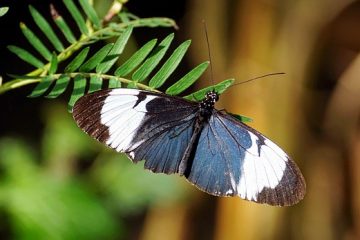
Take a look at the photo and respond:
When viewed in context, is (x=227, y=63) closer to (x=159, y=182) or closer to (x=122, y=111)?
(x=159, y=182)

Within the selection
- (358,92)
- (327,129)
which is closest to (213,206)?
(327,129)

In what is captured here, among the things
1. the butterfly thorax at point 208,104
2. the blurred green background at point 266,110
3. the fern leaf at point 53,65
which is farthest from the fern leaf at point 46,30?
the blurred green background at point 266,110

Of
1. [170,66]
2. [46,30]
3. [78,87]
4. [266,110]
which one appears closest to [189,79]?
[170,66]

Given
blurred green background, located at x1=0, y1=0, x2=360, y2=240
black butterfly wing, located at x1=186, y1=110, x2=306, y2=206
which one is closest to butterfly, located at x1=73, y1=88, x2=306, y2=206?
black butterfly wing, located at x1=186, y1=110, x2=306, y2=206

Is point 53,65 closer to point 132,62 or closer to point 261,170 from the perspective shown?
point 132,62

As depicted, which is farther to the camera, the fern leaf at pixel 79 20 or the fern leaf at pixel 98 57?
the fern leaf at pixel 79 20

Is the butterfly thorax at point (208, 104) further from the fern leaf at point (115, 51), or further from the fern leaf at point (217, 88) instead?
the fern leaf at point (115, 51)
